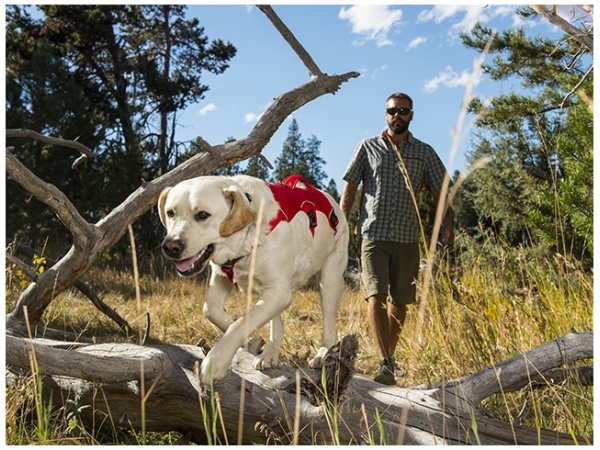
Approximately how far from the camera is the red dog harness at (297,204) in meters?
3.05

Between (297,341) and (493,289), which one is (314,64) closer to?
(493,289)

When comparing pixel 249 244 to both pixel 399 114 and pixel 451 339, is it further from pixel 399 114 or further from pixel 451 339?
pixel 399 114

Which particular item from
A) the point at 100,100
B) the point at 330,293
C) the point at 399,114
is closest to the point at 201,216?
the point at 330,293

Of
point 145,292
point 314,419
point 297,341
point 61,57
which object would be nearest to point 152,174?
point 61,57

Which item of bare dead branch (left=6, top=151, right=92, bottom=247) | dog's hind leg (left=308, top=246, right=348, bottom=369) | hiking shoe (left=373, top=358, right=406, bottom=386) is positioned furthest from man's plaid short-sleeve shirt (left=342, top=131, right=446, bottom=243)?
bare dead branch (left=6, top=151, right=92, bottom=247)

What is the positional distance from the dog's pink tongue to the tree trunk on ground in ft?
1.73

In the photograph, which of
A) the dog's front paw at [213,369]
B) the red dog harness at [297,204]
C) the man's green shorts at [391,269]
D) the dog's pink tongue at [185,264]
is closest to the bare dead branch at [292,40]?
the man's green shorts at [391,269]

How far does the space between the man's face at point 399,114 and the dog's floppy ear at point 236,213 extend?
2651 mm

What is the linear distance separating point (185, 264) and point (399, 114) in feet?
9.74

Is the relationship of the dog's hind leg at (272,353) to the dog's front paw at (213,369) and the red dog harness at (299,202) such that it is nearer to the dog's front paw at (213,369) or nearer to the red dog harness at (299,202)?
the dog's front paw at (213,369)

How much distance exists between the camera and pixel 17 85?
15742mm

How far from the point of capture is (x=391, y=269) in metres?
5.30

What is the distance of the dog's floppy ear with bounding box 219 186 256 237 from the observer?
110 inches

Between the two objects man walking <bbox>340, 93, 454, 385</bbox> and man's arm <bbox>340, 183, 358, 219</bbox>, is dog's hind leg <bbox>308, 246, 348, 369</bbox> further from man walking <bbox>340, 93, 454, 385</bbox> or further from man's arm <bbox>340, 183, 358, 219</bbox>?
man's arm <bbox>340, 183, 358, 219</bbox>
